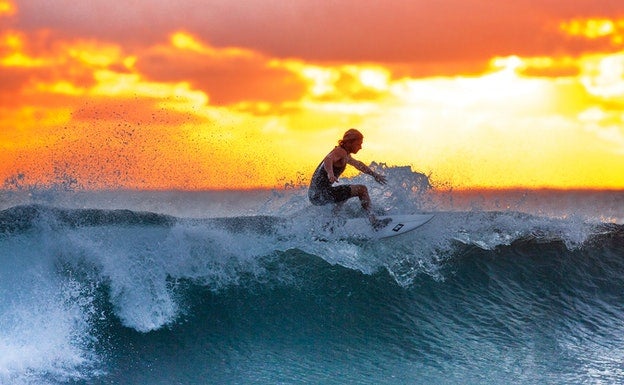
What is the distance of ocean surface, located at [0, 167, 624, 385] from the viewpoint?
21.6 feet

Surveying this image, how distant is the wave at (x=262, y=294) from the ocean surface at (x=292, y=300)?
0.8 inches

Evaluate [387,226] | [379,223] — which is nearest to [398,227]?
[387,226]

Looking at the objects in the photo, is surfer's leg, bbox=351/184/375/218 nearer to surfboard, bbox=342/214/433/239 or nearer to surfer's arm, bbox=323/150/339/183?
surfboard, bbox=342/214/433/239

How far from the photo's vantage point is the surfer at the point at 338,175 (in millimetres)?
8438

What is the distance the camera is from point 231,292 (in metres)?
8.23

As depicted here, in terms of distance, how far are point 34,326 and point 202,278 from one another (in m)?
2.10

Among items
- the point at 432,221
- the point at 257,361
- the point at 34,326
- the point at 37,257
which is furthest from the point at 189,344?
the point at 432,221

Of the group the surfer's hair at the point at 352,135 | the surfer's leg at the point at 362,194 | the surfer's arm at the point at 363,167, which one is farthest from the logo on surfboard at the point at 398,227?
the surfer's hair at the point at 352,135

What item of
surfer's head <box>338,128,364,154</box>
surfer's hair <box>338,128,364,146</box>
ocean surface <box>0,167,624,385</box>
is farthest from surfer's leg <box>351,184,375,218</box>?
surfer's hair <box>338,128,364,146</box>

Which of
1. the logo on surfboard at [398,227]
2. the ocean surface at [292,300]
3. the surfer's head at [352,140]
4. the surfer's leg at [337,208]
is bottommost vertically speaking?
the ocean surface at [292,300]

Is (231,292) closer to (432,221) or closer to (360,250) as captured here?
(360,250)

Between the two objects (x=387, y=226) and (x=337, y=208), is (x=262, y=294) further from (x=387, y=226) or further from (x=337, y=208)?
(x=387, y=226)

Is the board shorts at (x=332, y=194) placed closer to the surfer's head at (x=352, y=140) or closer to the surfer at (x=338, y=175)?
the surfer at (x=338, y=175)

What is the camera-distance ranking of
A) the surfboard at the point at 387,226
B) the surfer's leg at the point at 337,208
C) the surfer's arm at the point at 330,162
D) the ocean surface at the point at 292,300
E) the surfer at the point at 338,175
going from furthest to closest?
the surfboard at the point at 387,226
the surfer's leg at the point at 337,208
the surfer at the point at 338,175
the surfer's arm at the point at 330,162
the ocean surface at the point at 292,300
